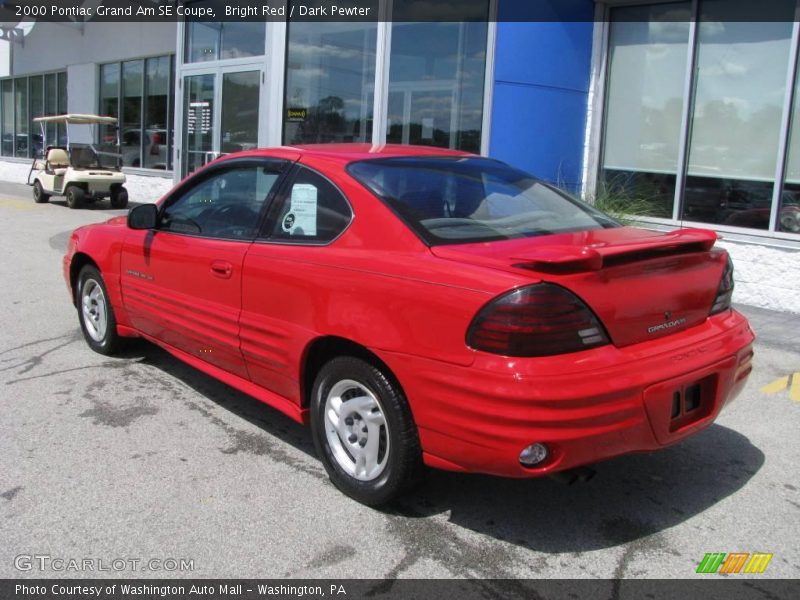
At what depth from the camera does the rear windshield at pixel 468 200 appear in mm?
3443

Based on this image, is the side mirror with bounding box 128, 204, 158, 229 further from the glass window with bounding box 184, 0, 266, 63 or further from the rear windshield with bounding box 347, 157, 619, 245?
the glass window with bounding box 184, 0, 266, 63

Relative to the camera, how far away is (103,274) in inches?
207

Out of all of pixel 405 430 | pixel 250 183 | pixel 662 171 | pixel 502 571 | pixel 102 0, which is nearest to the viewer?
pixel 502 571

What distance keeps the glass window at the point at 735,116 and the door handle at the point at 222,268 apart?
6774 millimetres

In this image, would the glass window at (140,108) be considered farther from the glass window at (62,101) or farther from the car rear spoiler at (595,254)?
the car rear spoiler at (595,254)

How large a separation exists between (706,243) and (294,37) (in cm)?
861

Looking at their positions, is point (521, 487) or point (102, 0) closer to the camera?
point (521, 487)

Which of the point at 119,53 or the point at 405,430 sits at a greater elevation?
the point at 119,53

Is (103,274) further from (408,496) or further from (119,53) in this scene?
(119,53)

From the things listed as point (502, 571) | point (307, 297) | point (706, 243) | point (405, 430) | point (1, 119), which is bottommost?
point (502, 571)

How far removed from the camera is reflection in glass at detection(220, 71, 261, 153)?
37.0 feet

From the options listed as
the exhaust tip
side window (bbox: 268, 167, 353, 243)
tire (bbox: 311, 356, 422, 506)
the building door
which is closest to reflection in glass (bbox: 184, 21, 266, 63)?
the building door

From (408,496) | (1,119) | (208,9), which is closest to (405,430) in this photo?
(408,496)

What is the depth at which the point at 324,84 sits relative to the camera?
10.8m
